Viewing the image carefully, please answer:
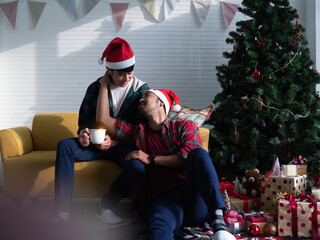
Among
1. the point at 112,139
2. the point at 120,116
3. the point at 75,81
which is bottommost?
the point at 112,139

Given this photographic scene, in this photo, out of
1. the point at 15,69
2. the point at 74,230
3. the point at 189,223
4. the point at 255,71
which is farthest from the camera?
the point at 15,69

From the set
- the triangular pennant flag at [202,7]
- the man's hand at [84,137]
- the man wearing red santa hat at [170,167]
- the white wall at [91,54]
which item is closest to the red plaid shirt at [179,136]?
the man wearing red santa hat at [170,167]

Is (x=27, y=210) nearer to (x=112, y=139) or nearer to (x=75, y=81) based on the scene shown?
(x=112, y=139)

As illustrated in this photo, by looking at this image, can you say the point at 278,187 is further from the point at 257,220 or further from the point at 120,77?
the point at 120,77

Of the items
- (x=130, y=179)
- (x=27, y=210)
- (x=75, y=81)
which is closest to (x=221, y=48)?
(x=75, y=81)

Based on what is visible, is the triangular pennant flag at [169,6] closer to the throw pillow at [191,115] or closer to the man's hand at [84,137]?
the throw pillow at [191,115]

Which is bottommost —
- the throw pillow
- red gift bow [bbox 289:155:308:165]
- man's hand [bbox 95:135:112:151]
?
red gift bow [bbox 289:155:308:165]

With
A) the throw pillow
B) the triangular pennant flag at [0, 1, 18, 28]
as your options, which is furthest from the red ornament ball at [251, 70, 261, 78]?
the triangular pennant flag at [0, 1, 18, 28]

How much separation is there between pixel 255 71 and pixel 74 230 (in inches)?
103

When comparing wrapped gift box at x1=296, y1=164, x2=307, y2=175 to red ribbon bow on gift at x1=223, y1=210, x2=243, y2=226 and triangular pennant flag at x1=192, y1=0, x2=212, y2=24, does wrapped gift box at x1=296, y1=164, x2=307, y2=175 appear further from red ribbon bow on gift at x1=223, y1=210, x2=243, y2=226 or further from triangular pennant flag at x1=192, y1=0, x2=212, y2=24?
triangular pennant flag at x1=192, y1=0, x2=212, y2=24

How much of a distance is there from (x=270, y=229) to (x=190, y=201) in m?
0.53

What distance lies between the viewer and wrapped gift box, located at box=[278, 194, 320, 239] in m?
1.90

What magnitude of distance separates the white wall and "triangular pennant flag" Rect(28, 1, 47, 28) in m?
0.05

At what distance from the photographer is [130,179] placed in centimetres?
205
